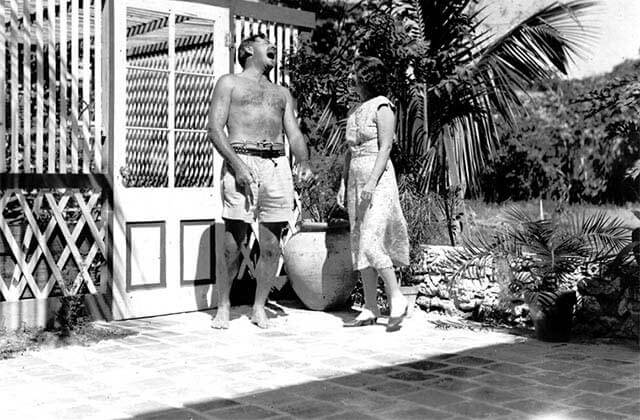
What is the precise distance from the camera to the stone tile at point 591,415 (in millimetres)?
3522

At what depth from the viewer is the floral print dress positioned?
5.64m

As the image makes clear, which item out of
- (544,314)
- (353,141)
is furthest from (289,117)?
(544,314)

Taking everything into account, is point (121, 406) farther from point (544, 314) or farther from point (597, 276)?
point (597, 276)

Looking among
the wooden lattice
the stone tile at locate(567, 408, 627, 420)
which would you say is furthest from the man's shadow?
the stone tile at locate(567, 408, 627, 420)

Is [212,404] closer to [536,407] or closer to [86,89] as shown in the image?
[536,407]

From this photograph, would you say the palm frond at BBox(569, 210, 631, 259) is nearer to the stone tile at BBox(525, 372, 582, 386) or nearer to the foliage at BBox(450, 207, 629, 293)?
the foliage at BBox(450, 207, 629, 293)

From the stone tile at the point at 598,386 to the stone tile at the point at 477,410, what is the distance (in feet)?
1.96

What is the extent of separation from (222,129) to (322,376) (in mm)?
2043

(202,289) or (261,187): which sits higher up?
(261,187)

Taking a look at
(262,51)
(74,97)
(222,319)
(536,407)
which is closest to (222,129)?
(262,51)

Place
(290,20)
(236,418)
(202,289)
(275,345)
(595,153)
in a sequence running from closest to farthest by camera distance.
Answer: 1. (236,418)
2. (275,345)
3. (202,289)
4. (290,20)
5. (595,153)

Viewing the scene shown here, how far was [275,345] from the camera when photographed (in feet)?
16.9

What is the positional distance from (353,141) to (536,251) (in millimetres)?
1423

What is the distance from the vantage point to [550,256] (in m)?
5.29
